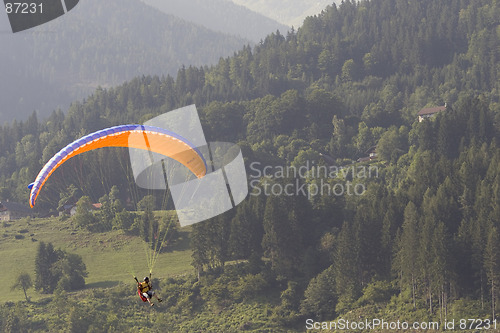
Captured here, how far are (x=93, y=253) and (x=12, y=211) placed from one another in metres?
31.9

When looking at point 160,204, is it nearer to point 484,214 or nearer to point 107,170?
point 107,170

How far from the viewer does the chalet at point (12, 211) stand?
445 ft

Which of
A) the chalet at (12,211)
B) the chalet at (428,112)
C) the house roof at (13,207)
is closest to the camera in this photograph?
the chalet at (12,211)

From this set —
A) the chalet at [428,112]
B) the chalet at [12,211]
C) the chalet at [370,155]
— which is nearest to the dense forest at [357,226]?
the chalet at [370,155]

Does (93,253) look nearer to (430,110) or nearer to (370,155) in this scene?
(370,155)

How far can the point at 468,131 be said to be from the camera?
122500mm

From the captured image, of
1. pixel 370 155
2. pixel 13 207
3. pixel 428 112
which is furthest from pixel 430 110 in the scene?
pixel 13 207

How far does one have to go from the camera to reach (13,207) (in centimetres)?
13850

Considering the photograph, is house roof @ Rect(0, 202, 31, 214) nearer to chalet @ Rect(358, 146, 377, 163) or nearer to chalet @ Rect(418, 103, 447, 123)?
chalet @ Rect(358, 146, 377, 163)

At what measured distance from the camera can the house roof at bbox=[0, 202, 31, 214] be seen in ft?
450

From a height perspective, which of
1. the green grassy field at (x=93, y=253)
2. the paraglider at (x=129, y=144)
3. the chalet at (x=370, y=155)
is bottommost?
the green grassy field at (x=93, y=253)

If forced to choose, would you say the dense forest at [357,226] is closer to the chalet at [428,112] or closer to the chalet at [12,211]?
the chalet at [12,211]

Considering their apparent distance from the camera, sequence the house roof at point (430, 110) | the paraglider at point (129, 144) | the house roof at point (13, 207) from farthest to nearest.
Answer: the house roof at point (430, 110)
the house roof at point (13, 207)
the paraglider at point (129, 144)

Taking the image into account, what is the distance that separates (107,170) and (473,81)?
7397 centimetres
